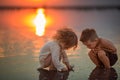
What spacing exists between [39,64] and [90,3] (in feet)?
16.0

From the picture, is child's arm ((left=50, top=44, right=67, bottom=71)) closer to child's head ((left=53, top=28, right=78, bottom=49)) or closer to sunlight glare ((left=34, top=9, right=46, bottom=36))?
child's head ((left=53, top=28, right=78, bottom=49))

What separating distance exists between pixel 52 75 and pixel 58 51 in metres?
0.31

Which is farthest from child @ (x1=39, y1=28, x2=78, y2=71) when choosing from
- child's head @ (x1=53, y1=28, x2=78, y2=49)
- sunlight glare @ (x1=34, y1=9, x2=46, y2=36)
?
sunlight glare @ (x1=34, y1=9, x2=46, y2=36)

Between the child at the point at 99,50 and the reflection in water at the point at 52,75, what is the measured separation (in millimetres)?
422

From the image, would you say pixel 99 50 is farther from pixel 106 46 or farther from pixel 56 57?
pixel 56 57

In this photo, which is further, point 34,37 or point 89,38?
point 34,37

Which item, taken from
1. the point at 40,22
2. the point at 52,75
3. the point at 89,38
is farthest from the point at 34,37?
the point at 52,75

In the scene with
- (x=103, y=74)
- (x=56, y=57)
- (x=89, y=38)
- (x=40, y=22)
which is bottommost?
(x=103, y=74)

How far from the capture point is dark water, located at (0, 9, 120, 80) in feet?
14.1

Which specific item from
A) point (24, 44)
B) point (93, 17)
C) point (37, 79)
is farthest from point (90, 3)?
point (37, 79)

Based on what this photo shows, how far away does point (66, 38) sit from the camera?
173 inches

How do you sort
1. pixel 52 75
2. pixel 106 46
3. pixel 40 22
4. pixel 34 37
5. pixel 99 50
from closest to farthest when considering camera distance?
pixel 52 75, pixel 99 50, pixel 106 46, pixel 34 37, pixel 40 22

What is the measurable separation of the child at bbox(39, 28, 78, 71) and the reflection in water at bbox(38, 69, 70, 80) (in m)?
0.07

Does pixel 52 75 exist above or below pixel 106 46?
below
